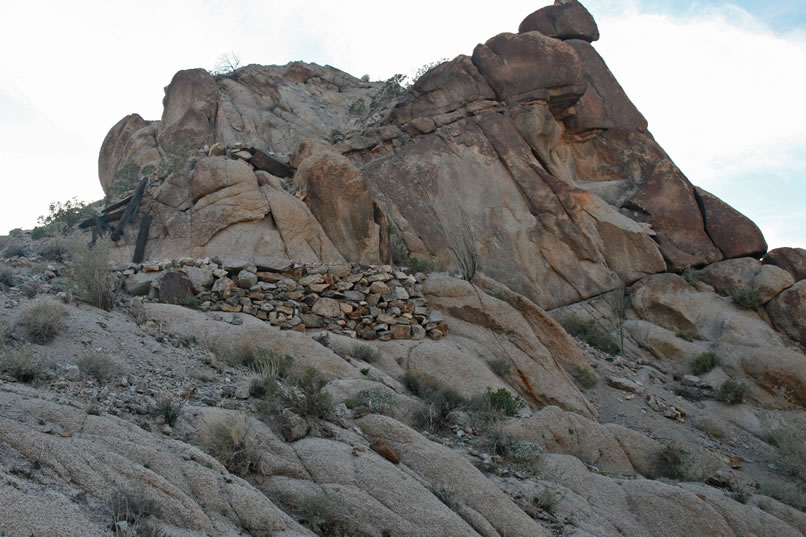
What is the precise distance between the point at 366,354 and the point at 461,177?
12.5m

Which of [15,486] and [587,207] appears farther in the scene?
[587,207]

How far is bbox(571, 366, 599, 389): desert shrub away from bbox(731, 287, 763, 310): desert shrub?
26.7 feet

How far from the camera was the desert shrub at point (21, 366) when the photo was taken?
649 cm

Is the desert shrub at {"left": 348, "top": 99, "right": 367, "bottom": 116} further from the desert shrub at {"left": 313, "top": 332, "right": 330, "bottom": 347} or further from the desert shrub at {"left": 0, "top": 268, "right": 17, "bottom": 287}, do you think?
the desert shrub at {"left": 0, "top": 268, "right": 17, "bottom": 287}

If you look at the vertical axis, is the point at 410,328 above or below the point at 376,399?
above

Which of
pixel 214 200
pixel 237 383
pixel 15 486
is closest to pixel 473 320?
pixel 237 383

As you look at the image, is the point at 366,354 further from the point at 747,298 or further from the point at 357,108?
the point at 357,108

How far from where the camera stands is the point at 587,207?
22.3 meters

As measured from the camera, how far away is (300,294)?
13.3 meters

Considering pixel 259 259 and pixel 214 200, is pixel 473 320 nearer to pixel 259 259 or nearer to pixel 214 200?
pixel 259 259

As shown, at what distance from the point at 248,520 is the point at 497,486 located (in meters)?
3.40

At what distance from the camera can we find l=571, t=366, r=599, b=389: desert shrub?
579 inches

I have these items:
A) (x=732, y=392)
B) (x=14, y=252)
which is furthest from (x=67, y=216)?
(x=732, y=392)

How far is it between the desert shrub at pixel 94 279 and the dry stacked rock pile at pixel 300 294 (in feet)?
3.93
